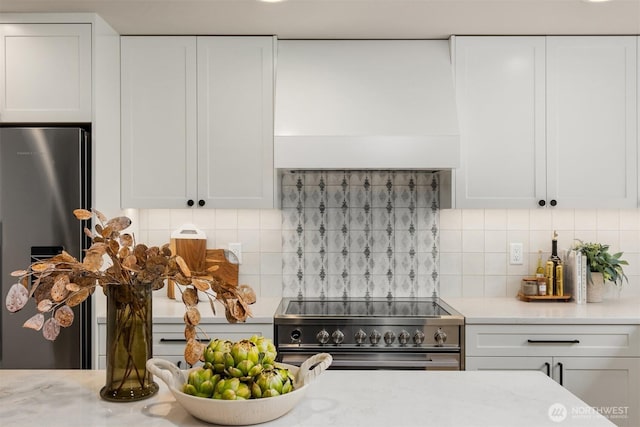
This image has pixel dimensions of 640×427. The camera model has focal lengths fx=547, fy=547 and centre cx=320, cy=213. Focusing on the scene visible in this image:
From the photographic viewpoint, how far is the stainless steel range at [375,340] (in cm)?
268

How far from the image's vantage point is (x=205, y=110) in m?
2.96

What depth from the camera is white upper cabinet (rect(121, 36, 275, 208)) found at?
296 cm

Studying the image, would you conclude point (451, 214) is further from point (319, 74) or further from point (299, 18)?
point (299, 18)

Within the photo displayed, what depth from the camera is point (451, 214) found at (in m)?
3.29

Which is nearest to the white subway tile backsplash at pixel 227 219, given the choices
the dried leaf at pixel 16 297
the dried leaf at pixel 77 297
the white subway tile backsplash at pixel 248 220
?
the white subway tile backsplash at pixel 248 220

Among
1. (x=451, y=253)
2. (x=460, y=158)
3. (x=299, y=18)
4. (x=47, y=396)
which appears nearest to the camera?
(x=47, y=396)

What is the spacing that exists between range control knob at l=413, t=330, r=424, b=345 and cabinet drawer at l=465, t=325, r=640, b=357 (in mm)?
371

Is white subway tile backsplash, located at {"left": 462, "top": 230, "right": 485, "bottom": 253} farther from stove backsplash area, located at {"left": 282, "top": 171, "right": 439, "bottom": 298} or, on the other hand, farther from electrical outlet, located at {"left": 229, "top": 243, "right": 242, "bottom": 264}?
electrical outlet, located at {"left": 229, "top": 243, "right": 242, "bottom": 264}

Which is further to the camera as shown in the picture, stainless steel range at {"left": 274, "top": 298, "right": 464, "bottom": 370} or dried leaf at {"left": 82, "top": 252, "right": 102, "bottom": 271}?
stainless steel range at {"left": 274, "top": 298, "right": 464, "bottom": 370}

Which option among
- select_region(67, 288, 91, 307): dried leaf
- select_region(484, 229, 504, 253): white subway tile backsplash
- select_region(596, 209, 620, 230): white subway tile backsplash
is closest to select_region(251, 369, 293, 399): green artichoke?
select_region(67, 288, 91, 307): dried leaf

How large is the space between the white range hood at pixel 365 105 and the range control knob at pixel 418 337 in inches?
32.8

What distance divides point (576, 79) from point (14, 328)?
3090 mm

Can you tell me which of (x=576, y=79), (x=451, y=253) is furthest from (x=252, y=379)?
(x=576, y=79)

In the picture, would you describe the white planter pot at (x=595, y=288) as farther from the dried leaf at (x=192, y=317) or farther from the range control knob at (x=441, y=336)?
the dried leaf at (x=192, y=317)
